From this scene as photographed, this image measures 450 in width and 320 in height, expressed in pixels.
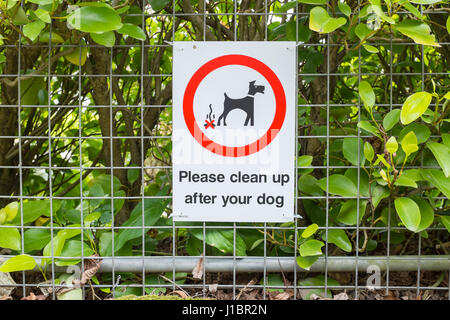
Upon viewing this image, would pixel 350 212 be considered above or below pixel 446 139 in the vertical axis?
below

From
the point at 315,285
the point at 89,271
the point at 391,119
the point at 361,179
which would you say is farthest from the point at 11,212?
the point at 391,119

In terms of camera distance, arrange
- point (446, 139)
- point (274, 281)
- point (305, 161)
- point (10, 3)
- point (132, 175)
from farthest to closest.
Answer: point (132, 175) → point (274, 281) → point (305, 161) → point (446, 139) → point (10, 3)

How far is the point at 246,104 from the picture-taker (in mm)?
1452

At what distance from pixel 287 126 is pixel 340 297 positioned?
0.61 metres

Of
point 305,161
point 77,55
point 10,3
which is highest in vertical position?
point 10,3

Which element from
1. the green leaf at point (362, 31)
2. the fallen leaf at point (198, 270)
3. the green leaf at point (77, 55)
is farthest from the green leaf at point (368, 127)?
the green leaf at point (77, 55)

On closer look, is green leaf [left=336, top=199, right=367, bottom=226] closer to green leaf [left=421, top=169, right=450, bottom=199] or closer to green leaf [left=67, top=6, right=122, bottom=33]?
green leaf [left=421, top=169, right=450, bottom=199]

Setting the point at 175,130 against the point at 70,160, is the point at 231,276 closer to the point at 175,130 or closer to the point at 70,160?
the point at 175,130

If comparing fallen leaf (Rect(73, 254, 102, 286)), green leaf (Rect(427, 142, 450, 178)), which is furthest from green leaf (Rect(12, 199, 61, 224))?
green leaf (Rect(427, 142, 450, 178))

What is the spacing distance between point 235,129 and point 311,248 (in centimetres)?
44

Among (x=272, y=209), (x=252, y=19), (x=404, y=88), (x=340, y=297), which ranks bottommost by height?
(x=340, y=297)

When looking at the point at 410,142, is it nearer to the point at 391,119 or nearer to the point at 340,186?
the point at 391,119

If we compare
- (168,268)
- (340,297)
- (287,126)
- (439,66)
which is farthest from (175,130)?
(439,66)

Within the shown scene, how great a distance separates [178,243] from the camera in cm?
187
